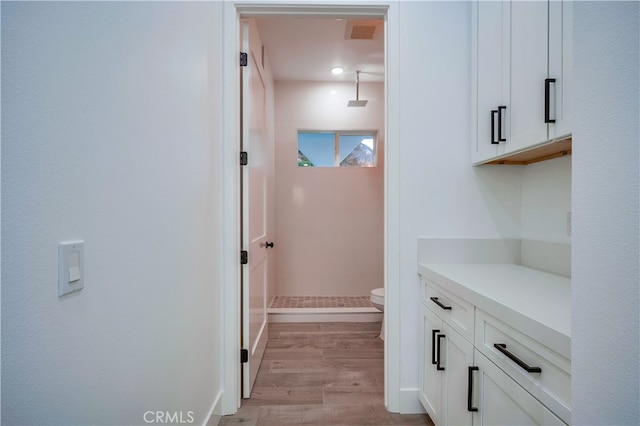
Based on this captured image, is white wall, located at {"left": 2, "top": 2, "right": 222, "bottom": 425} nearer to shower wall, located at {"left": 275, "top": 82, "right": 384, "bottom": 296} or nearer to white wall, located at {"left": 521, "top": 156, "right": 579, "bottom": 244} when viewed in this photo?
white wall, located at {"left": 521, "top": 156, "right": 579, "bottom": 244}

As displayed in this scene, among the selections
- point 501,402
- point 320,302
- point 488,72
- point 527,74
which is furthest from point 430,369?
point 320,302

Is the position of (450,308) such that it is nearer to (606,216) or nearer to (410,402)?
(410,402)

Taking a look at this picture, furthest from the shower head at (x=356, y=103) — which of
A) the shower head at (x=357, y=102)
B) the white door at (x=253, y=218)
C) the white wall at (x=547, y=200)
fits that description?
the white wall at (x=547, y=200)

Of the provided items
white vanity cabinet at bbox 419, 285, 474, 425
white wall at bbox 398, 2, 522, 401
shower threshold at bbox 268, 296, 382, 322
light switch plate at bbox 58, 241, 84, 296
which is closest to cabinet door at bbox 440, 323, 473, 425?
white vanity cabinet at bbox 419, 285, 474, 425

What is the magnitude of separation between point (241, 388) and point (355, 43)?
2930mm

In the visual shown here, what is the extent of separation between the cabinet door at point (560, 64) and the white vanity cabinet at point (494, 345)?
2.04 feet

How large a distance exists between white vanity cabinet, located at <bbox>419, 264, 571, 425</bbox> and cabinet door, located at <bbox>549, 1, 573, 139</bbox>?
0.62 m

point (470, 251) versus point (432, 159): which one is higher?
point (432, 159)

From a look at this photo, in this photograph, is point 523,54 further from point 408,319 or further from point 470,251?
point 408,319

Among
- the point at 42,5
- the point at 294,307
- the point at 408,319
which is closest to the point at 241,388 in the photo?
the point at 408,319

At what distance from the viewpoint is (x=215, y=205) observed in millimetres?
1576

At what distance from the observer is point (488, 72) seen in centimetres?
150


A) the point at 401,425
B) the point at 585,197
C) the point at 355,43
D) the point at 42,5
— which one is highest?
the point at 355,43

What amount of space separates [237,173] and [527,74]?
57.1 inches
